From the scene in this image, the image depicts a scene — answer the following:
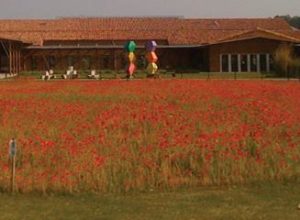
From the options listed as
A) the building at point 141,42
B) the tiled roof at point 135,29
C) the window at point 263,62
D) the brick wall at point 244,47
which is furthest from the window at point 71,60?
the window at point 263,62

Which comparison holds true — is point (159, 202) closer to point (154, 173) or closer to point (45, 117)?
point (154, 173)

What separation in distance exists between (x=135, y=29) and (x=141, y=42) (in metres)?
4.29

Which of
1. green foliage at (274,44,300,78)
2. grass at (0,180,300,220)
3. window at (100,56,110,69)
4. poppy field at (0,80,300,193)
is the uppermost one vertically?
window at (100,56,110,69)

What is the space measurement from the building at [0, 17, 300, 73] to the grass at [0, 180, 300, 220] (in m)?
50.8

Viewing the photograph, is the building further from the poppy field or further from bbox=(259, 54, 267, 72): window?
the poppy field

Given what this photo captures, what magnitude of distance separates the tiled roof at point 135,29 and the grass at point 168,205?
196ft

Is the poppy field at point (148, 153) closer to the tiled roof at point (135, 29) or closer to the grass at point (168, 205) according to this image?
the grass at point (168, 205)

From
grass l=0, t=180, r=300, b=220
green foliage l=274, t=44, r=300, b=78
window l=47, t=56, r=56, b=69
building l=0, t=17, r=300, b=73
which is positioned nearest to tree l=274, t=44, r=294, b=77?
green foliage l=274, t=44, r=300, b=78

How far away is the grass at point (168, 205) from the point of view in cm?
750

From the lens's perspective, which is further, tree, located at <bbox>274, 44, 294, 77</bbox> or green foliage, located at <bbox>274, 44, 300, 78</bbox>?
tree, located at <bbox>274, 44, 294, 77</bbox>

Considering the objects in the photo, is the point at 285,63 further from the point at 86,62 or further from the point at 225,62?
the point at 86,62

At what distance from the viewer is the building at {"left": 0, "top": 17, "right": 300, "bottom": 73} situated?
207 ft

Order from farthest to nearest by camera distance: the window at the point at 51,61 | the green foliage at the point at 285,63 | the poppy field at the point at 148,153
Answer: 1. the window at the point at 51,61
2. the green foliage at the point at 285,63
3. the poppy field at the point at 148,153

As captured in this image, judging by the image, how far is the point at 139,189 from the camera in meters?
8.88
